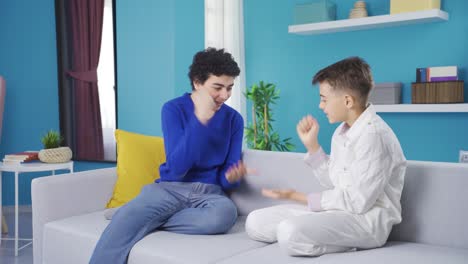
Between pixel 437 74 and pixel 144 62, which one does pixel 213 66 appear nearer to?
pixel 437 74

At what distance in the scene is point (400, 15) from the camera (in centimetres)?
384

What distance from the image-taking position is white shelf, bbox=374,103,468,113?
3684mm

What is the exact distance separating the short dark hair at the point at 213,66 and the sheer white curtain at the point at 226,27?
1.89 metres

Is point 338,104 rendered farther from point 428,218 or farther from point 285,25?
point 285,25

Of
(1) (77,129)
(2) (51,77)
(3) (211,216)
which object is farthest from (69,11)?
(3) (211,216)

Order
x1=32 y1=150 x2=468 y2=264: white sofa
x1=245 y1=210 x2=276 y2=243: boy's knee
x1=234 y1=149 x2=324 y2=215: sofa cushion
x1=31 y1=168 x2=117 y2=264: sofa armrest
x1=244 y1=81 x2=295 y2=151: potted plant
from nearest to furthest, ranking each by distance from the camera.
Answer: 1. x1=32 y1=150 x2=468 y2=264: white sofa
2. x1=245 y1=210 x2=276 y2=243: boy's knee
3. x1=234 y1=149 x2=324 y2=215: sofa cushion
4. x1=31 y1=168 x2=117 y2=264: sofa armrest
5. x1=244 y1=81 x2=295 y2=151: potted plant

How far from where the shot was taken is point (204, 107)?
2.51 metres

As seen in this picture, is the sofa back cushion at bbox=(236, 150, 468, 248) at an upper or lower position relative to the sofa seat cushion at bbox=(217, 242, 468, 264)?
upper

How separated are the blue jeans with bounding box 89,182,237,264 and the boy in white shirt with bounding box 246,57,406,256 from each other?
0.63ft

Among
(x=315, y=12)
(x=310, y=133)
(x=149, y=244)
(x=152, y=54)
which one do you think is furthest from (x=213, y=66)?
(x=152, y=54)

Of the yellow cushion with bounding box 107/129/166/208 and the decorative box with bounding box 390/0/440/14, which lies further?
the decorative box with bounding box 390/0/440/14

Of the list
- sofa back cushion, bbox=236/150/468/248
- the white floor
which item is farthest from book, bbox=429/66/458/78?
the white floor

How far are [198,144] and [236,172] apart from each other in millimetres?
204

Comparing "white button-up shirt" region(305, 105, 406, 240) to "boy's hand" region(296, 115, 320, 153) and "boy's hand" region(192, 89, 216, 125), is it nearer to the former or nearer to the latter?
"boy's hand" region(296, 115, 320, 153)
